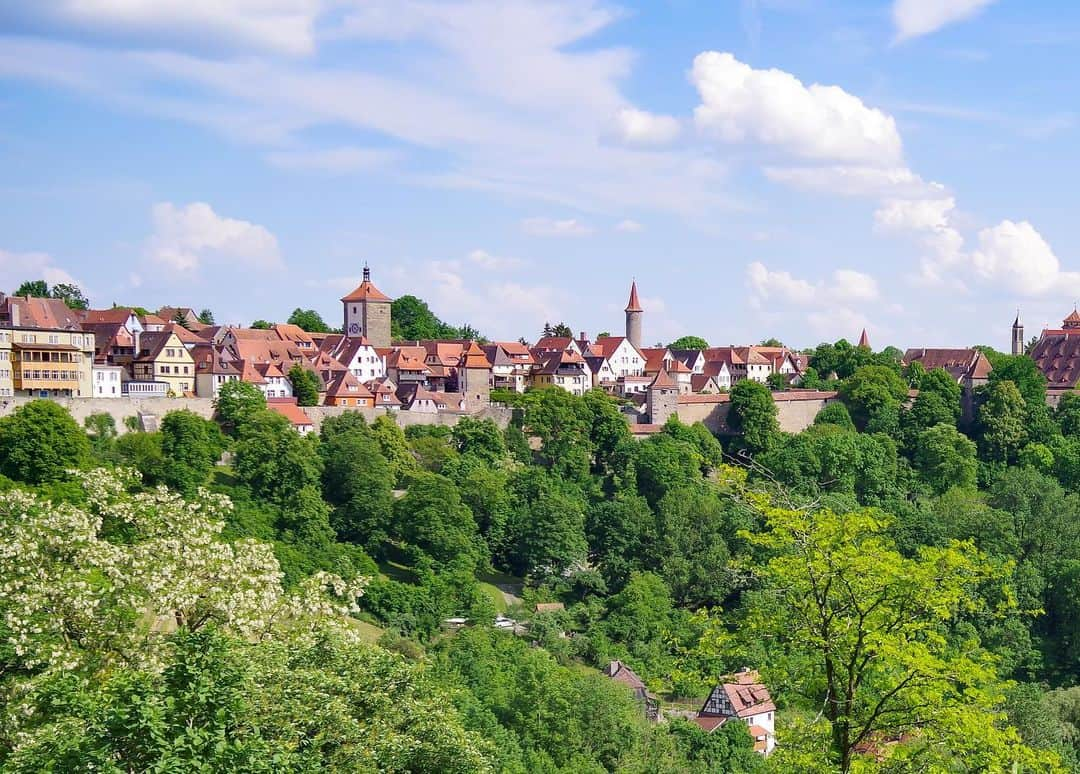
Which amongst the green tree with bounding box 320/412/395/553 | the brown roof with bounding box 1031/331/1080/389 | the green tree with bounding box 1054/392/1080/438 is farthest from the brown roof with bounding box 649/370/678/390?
the brown roof with bounding box 1031/331/1080/389

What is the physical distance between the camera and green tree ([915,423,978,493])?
62500mm

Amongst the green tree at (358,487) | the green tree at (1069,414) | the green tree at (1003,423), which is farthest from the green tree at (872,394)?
the green tree at (358,487)

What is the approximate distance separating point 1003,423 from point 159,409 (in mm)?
45779

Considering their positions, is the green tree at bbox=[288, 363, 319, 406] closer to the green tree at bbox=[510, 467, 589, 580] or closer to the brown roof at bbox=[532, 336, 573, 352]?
the green tree at bbox=[510, 467, 589, 580]

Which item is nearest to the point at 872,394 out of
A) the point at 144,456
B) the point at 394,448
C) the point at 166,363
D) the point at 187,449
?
the point at 394,448

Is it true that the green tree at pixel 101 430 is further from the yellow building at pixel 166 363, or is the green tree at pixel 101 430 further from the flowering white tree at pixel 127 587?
the flowering white tree at pixel 127 587

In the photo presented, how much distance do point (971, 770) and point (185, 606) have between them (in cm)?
1107

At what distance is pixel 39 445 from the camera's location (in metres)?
39.5

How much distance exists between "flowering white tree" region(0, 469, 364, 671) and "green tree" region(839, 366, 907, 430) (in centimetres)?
5371

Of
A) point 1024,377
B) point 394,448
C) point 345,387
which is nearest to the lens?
point 394,448

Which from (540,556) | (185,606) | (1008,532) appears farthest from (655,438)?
(185,606)

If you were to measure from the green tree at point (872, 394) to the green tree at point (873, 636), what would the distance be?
57.7 m

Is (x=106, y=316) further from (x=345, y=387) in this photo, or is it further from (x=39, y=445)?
(x=39, y=445)

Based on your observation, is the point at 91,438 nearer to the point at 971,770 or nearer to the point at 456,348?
the point at 456,348
